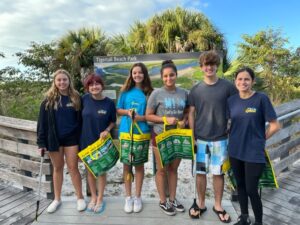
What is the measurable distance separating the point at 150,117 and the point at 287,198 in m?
2.06

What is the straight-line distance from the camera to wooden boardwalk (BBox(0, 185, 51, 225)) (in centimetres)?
321

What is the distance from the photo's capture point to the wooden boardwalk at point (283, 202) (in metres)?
3.13

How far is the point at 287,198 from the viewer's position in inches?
144

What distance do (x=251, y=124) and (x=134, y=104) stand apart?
1.13m

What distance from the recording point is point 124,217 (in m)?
3.12

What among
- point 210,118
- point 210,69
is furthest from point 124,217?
point 210,69

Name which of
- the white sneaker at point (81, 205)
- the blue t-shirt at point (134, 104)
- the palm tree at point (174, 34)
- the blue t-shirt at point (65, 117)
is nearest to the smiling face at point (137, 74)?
the blue t-shirt at point (134, 104)

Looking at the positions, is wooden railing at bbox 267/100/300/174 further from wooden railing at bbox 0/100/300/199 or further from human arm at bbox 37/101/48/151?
human arm at bbox 37/101/48/151

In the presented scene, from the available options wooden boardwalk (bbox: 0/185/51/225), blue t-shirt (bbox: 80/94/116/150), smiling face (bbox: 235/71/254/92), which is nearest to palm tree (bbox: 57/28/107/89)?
wooden boardwalk (bbox: 0/185/51/225)

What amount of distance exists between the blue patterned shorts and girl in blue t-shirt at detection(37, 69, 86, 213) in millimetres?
1267

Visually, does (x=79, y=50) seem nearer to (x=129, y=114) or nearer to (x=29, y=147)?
(x=29, y=147)

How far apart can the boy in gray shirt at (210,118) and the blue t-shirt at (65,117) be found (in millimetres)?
1187

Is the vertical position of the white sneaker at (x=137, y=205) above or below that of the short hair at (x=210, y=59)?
below

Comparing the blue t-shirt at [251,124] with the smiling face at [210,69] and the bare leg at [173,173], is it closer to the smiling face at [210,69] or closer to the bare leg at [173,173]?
the smiling face at [210,69]
